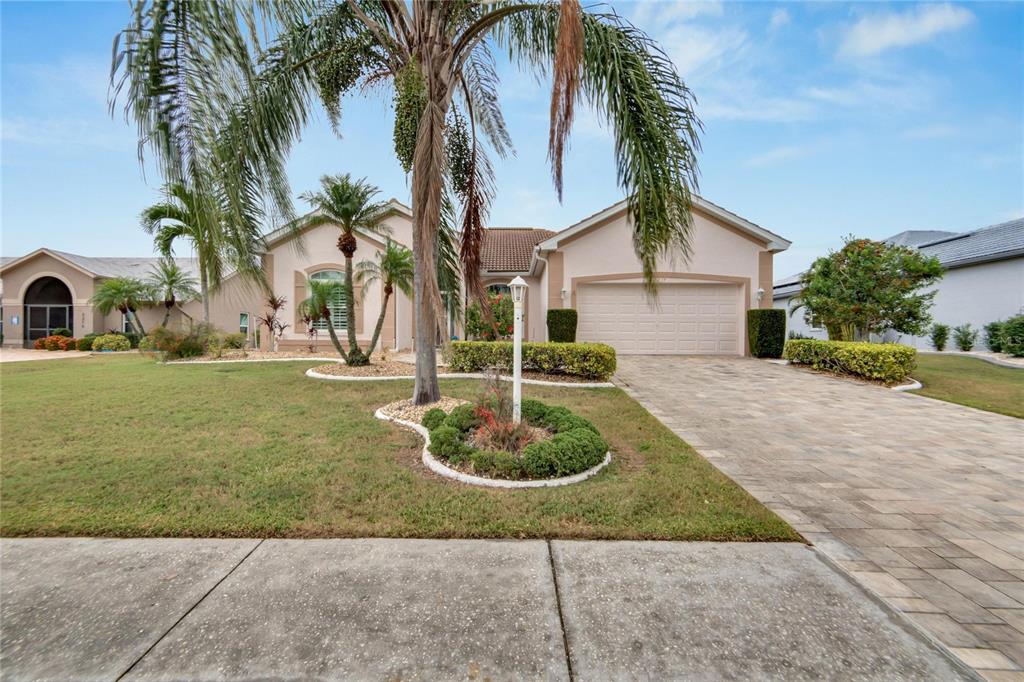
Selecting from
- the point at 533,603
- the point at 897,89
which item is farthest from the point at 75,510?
the point at 897,89

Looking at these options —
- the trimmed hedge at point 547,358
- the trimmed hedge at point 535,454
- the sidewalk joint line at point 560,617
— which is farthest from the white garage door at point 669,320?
the sidewalk joint line at point 560,617

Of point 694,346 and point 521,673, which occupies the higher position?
point 694,346

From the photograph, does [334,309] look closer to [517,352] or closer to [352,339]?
[352,339]

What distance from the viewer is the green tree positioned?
1141cm

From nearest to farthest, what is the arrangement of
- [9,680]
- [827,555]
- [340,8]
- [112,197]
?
1. [9,680]
2. [827,555]
3. [112,197]
4. [340,8]

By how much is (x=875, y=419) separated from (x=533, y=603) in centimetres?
724

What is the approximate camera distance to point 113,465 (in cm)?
455

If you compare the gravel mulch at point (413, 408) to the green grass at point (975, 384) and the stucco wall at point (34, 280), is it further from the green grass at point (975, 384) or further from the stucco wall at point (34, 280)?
the stucco wall at point (34, 280)

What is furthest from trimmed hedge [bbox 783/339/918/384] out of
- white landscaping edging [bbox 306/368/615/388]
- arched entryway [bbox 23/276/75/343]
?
arched entryway [bbox 23/276/75/343]

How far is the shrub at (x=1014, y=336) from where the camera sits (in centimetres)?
1365

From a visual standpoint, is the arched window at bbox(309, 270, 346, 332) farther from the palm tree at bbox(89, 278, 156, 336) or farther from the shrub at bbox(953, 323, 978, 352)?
the shrub at bbox(953, 323, 978, 352)

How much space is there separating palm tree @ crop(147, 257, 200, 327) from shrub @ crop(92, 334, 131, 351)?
3.49 m

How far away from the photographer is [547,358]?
10234 millimetres

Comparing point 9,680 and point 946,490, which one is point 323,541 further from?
point 946,490
